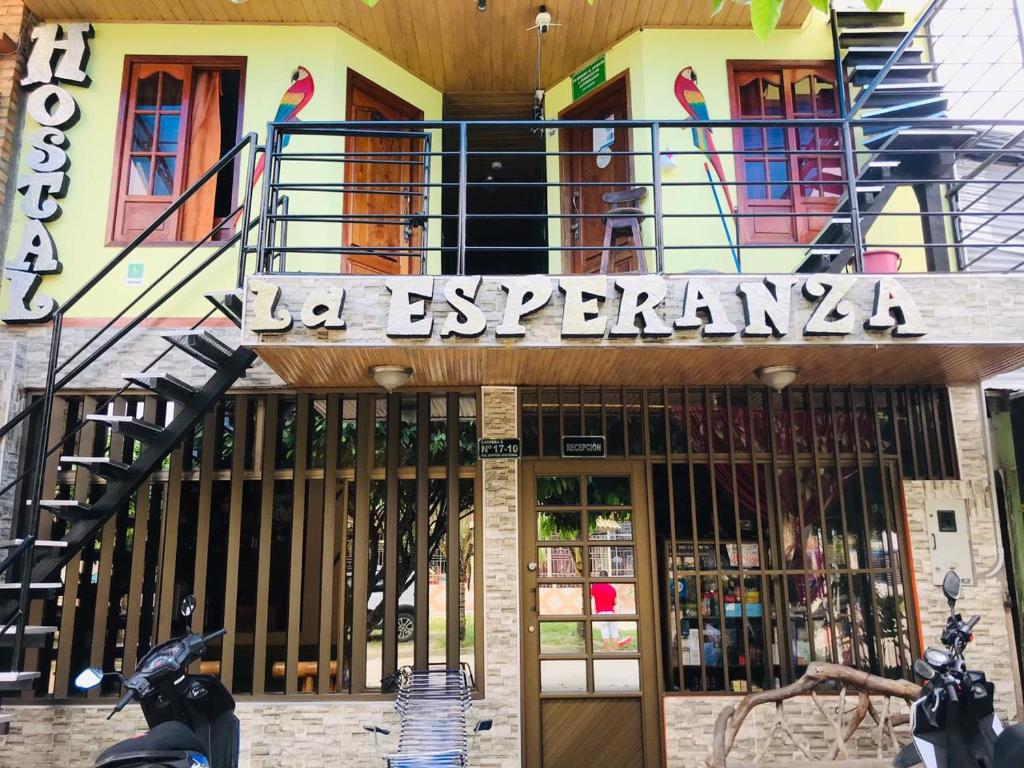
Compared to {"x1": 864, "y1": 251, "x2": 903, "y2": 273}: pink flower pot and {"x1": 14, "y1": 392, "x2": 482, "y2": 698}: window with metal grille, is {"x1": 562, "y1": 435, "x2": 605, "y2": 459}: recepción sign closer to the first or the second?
{"x1": 14, "y1": 392, "x2": 482, "y2": 698}: window with metal grille

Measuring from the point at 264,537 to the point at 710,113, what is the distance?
17.6 feet

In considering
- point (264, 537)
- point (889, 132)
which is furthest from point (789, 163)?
point (264, 537)

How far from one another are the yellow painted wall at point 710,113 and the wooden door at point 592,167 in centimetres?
19

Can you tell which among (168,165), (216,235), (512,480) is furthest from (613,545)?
(168,165)

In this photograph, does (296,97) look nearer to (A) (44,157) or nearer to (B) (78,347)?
(A) (44,157)

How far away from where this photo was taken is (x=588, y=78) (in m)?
7.41

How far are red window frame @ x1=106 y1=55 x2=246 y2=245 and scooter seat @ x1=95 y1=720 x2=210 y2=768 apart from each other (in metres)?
4.18

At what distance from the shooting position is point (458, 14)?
6738 mm

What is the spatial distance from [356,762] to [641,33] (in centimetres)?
668

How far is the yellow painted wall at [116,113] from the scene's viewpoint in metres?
6.31

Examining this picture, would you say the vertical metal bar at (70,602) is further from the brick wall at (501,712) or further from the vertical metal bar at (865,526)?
the vertical metal bar at (865,526)

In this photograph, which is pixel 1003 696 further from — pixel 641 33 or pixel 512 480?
pixel 641 33

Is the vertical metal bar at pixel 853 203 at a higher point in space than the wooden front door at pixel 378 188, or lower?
lower

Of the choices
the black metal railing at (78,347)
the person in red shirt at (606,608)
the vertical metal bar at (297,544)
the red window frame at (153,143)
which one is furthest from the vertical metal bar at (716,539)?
the red window frame at (153,143)
